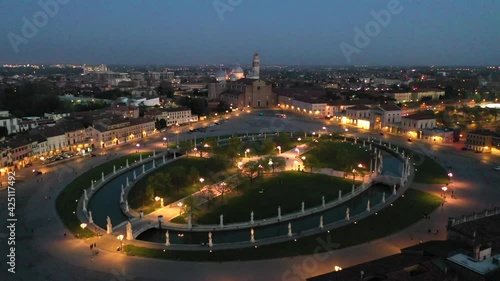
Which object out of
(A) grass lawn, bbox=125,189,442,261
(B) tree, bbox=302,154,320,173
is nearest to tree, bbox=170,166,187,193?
(A) grass lawn, bbox=125,189,442,261

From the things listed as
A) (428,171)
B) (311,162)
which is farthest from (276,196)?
(428,171)

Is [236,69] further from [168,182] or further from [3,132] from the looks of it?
[168,182]

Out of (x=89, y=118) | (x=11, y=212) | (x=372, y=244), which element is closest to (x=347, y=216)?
(x=372, y=244)

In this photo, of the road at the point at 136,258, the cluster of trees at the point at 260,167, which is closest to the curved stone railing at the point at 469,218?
the road at the point at 136,258

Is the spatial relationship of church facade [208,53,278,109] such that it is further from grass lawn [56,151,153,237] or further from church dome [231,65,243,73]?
grass lawn [56,151,153,237]

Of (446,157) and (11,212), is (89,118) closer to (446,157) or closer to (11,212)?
(11,212)

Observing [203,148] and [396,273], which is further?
[203,148]

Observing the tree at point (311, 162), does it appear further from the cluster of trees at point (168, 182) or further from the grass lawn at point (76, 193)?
the grass lawn at point (76, 193)
